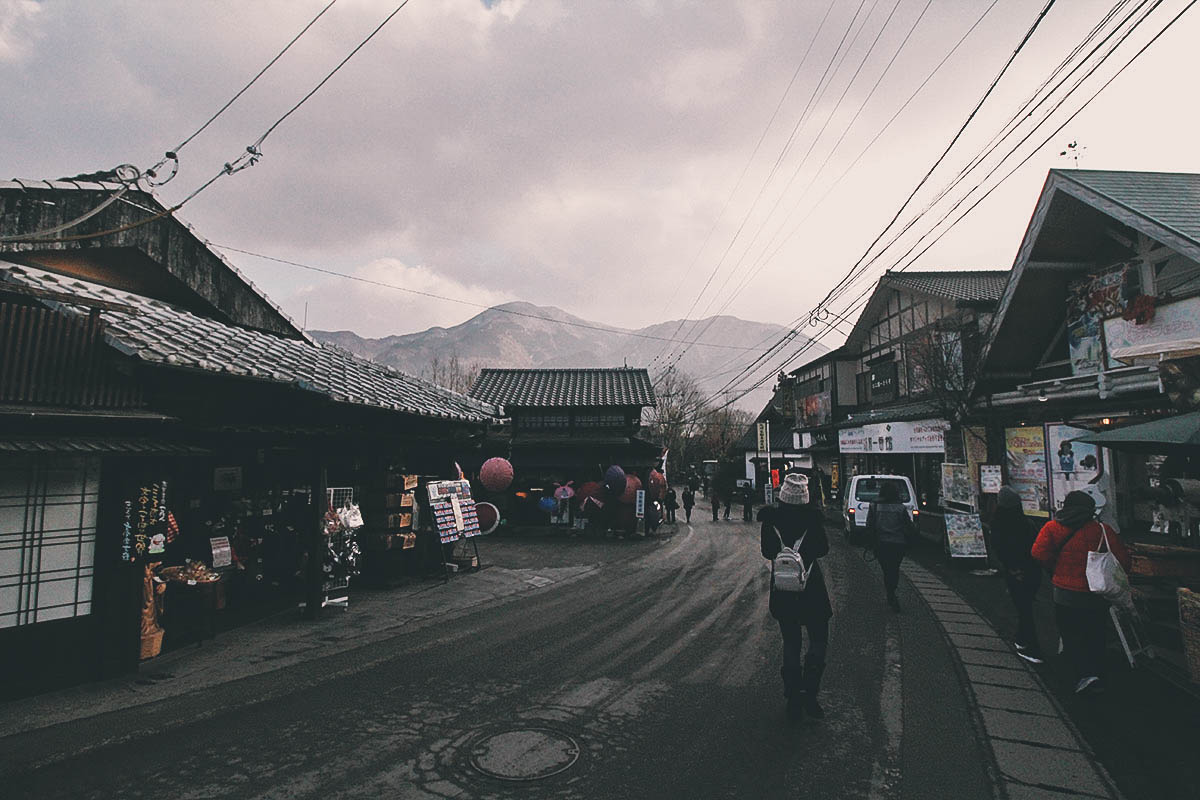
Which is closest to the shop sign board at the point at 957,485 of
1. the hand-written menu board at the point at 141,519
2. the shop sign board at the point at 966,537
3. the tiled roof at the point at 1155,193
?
the shop sign board at the point at 966,537

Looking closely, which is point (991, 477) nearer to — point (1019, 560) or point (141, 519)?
point (1019, 560)

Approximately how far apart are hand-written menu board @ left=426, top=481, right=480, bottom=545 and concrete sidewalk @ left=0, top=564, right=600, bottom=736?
981 mm

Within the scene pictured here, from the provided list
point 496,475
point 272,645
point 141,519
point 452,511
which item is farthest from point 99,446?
point 496,475

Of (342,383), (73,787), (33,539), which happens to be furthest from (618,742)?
(342,383)

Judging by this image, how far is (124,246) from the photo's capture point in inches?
390

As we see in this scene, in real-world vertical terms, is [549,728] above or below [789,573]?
below

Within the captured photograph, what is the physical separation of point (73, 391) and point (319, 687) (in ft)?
13.9

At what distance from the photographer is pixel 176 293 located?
36.2 ft

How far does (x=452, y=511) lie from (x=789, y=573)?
8.85 metres

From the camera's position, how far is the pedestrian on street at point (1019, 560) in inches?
272

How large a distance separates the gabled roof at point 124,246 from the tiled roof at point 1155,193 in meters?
14.0

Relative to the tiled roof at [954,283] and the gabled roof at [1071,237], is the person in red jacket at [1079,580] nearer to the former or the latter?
the gabled roof at [1071,237]

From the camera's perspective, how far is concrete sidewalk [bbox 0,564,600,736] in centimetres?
577

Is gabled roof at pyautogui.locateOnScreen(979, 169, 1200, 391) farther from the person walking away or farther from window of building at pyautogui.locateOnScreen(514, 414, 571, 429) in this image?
window of building at pyautogui.locateOnScreen(514, 414, 571, 429)
